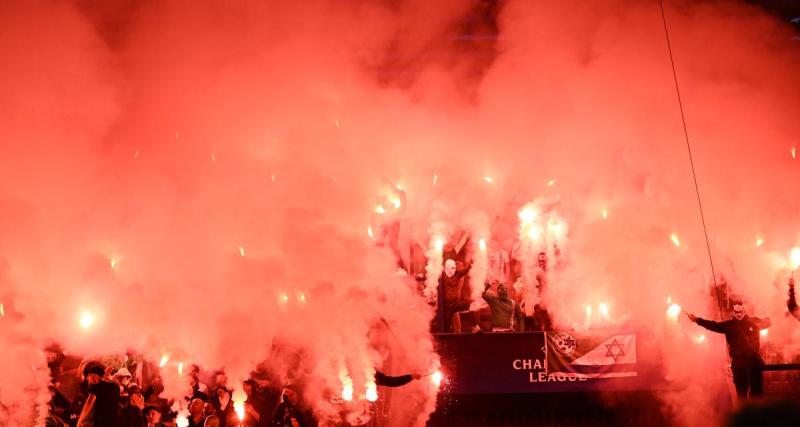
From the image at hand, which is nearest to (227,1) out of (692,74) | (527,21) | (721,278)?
(527,21)

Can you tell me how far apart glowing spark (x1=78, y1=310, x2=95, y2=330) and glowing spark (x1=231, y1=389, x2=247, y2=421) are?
2.03 metres

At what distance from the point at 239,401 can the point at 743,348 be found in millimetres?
4526

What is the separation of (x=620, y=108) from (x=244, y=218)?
4522 mm

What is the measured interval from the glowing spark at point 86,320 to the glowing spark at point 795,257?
24.0 ft

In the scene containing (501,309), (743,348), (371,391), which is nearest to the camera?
(743,348)

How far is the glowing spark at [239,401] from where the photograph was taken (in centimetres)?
747

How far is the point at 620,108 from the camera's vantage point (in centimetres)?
975

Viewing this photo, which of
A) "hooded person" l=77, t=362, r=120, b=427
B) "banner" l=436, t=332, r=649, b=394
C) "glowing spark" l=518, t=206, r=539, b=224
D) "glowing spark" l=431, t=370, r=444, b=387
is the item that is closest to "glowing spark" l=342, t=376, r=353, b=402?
"glowing spark" l=431, t=370, r=444, b=387

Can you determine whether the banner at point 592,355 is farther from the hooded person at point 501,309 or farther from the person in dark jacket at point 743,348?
the person in dark jacket at point 743,348

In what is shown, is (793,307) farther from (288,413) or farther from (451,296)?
(288,413)

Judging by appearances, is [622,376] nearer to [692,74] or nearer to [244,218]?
[692,74]

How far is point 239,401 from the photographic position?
763cm

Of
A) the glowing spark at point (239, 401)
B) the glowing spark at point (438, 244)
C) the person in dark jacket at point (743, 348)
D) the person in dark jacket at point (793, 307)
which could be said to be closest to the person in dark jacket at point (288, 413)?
the glowing spark at point (239, 401)

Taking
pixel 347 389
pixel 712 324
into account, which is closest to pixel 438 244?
pixel 347 389
